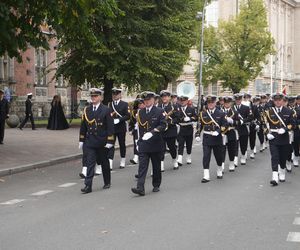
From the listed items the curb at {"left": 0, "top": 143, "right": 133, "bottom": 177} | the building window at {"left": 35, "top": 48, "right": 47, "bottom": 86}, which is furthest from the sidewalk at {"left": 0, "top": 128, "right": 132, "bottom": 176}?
the building window at {"left": 35, "top": 48, "right": 47, "bottom": 86}

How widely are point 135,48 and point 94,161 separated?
659 inches

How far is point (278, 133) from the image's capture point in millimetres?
12391

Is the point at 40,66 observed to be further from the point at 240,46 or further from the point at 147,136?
the point at 147,136

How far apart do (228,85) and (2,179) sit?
4140cm

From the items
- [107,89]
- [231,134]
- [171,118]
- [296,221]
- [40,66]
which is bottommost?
[296,221]

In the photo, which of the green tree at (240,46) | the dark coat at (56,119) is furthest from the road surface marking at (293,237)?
the green tree at (240,46)

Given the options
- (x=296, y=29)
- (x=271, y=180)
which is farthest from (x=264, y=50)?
(x=296, y=29)

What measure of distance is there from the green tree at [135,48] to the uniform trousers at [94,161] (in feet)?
50.4

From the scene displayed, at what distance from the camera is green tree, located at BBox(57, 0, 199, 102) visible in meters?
27.4

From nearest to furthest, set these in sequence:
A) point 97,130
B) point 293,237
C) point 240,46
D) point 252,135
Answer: point 293,237
point 97,130
point 252,135
point 240,46

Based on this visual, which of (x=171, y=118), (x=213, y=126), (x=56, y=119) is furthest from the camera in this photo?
(x=56, y=119)

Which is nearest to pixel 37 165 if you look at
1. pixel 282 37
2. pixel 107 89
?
pixel 107 89

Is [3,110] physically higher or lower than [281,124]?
higher

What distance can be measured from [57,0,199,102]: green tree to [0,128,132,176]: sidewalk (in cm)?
465
